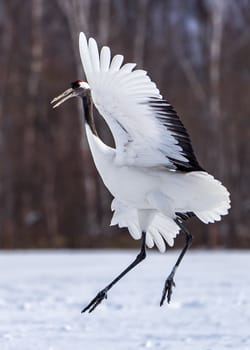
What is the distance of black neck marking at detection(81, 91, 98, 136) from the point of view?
16.4 ft

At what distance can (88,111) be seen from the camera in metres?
5.03

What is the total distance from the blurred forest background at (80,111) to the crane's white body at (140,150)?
9.24 meters

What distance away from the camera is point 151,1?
20.0 metres

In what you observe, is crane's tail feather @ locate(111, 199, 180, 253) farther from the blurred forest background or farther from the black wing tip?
the blurred forest background

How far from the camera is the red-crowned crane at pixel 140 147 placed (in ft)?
15.4

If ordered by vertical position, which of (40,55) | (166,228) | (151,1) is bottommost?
(166,228)

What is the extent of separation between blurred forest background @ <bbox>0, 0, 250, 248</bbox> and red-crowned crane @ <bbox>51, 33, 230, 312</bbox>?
924 cm

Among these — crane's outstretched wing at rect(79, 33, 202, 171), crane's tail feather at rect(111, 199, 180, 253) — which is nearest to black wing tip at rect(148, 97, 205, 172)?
crane's outstretched wing at rect(79, 33, 202, 171)

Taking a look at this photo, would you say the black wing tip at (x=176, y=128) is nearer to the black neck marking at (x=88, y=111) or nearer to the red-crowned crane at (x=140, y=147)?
the red-crowned crane at (x=140, y=147)
